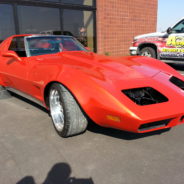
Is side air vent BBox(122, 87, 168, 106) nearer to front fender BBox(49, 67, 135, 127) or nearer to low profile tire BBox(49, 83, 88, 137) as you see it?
front fender BBox(49, 67, 135, 127)

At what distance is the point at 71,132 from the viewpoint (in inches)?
97.2

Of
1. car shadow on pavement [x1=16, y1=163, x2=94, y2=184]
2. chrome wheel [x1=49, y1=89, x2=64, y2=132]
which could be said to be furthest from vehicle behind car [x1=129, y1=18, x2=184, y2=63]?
car shadow on pavement [x1=16, y1=163, x2=94, y2=184]

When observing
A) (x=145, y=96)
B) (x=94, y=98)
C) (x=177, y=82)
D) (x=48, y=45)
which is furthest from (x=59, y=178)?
(x=48, y=45)

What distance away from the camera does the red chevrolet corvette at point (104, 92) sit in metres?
2.03

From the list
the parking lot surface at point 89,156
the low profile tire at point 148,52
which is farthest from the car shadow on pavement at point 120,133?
the low profile tire at point 148,52

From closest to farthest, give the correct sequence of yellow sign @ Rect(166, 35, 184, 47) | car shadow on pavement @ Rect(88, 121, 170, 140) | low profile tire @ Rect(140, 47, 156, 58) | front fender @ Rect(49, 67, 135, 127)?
1. front fender @ Rect(49, 67, 135, 127)
2. car shadow on pavement @ Rect(88, 121, 170, 140)
3. yellow sign @ Rect(166, 35, 184, 47)
4. low profile tire @ Rect(140, 47, 156, 58)

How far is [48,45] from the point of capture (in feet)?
11.8

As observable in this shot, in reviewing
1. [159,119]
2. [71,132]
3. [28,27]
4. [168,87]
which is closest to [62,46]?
[71,132]

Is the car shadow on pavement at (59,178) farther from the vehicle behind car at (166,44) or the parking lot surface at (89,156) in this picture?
the vehicle behind car at (166,44)

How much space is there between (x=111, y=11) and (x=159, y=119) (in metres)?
9.03

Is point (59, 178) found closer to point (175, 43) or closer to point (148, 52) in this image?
point (175, 43)

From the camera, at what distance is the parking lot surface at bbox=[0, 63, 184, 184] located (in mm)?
1888

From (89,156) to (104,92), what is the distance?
708 millimetres

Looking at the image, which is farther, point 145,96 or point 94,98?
point 145,96
